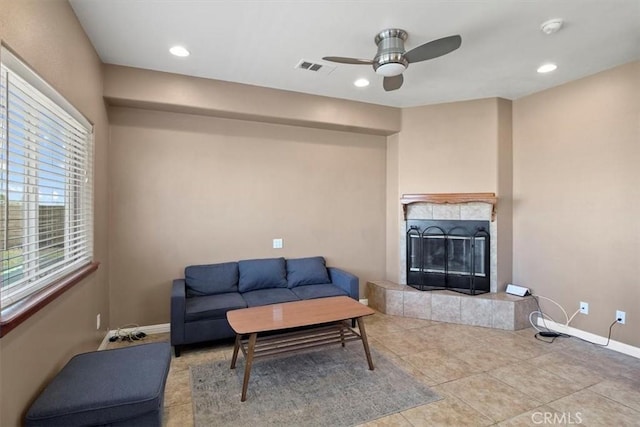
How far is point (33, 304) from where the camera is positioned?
1.68 m

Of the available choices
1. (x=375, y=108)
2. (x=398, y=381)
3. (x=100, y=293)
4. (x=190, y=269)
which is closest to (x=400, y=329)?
(x=398, y=381)

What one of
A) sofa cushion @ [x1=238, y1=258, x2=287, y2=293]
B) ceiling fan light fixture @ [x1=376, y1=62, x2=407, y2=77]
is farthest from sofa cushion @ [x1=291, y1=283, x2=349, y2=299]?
ceiling fan light fixture @ [x1=376, y1=62, x2=407, y2=77]

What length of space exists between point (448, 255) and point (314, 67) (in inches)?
114

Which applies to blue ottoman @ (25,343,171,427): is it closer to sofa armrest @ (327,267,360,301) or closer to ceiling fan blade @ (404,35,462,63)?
sofa armrest @ (327,267,360,301)

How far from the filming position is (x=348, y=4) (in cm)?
230

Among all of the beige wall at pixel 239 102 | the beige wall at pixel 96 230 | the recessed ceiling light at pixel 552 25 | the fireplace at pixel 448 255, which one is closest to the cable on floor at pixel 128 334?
the beige wall at pixel 96 230

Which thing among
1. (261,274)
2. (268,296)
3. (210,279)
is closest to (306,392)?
(268,296)

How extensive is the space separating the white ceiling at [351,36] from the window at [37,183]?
875 millimetres

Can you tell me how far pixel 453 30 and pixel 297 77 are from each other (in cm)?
163

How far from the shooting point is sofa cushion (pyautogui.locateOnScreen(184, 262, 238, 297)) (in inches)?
142

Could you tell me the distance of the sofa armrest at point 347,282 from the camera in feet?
12.5

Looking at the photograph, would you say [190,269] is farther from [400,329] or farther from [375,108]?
[375,108]

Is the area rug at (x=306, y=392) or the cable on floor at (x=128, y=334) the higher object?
the cable on floor at (x=128, y=334)

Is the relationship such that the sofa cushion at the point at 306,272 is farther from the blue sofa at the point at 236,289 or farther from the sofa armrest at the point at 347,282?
the sofa armrest at the point at 347,282
